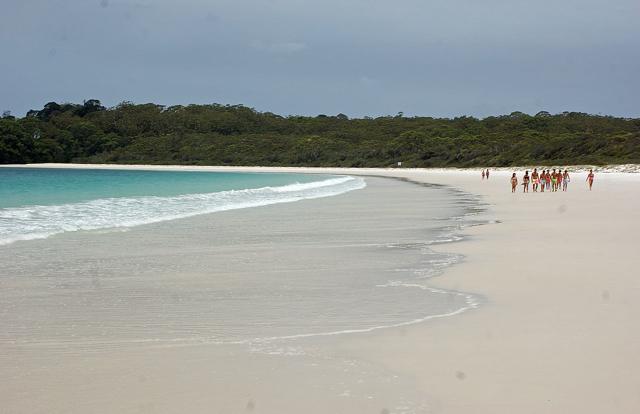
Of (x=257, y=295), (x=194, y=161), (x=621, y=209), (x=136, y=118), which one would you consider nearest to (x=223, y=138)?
(x=194, y=161)

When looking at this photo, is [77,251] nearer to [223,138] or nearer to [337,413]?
[337,413]

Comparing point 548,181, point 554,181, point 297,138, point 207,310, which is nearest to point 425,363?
point 207,310

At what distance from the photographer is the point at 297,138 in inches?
4614

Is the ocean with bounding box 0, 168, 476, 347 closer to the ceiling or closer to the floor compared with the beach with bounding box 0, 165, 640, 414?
closer to the floor

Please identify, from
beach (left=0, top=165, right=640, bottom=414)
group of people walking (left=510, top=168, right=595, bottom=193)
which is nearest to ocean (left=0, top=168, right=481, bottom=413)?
beach (left=0, top=165, right=640, bottom=414)

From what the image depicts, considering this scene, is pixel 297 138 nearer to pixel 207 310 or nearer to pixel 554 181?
pixel 554 181

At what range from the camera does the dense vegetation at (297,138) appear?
248 ft

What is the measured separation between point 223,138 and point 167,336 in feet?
383

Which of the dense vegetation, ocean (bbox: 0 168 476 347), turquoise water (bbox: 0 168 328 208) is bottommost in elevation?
turquoise water (bbox: 0 168 328 208)

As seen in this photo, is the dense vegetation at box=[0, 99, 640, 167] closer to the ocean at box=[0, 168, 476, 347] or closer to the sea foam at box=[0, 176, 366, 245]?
the sea foam at box=[0, 176, 366, 245]

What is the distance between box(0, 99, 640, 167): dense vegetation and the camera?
7562 centimetres

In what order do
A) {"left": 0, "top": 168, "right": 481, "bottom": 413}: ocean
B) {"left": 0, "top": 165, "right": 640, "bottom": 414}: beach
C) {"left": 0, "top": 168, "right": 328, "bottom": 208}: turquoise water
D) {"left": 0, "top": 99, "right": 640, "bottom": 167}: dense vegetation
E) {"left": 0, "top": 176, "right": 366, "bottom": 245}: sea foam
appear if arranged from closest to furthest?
{"left": 0, "top": 165, "right": 640, "bottom": 414}: beach
{"left": 0, "top": 168, "right": 481, "bottom": 413}: ocean
{"left": 0, "top": 176, "right": 366, "bottom": 245}: sea foam
{"left": 0, "top": 168, "right": 328, "bottom": 208}: turquoise water
{"left": 0, "top": 99, "right": 640, "bottom": 167}: dense vegetation

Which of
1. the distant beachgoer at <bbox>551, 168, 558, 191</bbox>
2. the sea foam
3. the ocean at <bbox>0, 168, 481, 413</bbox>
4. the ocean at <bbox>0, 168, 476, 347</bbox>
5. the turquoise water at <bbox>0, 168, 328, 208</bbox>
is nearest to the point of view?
the ocean at <bbox>0, 168, 481, 413</bbox>

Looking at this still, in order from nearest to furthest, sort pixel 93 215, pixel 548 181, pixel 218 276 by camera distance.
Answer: pixel 218 276 → pixel 93 215 → pixel 548 181
